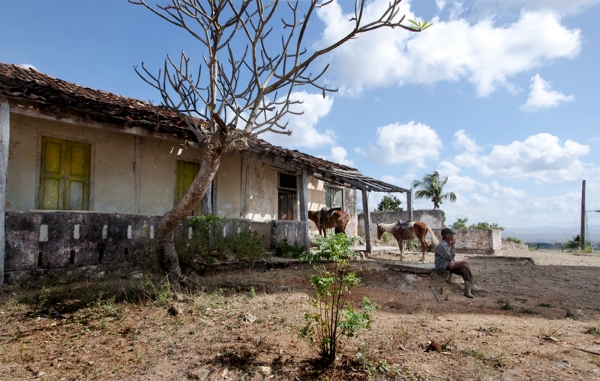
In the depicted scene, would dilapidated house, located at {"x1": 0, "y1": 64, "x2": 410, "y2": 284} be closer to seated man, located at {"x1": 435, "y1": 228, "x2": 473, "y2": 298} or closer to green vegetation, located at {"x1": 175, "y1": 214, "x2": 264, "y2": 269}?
green vegetation, located at {"x1": 175, "y1": 214, "x2": 264, "y2": 269}

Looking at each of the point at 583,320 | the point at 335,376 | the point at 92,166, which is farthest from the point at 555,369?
the point at 92,166

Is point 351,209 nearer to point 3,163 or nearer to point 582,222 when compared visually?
point 3,163

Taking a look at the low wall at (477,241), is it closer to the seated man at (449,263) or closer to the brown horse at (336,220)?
A: the brown horse at (336,220)

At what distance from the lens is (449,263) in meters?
6.60

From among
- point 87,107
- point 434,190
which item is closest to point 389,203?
point 434,190

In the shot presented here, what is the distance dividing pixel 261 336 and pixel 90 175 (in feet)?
18.5

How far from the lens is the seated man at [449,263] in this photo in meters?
6.50

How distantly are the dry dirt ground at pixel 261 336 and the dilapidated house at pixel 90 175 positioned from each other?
2.68 ft

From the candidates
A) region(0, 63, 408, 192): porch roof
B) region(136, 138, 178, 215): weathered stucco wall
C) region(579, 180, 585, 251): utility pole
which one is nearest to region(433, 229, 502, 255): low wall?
region(579, 180, 585, 251): utility pole

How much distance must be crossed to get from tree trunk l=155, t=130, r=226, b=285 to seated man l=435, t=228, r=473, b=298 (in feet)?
13.7

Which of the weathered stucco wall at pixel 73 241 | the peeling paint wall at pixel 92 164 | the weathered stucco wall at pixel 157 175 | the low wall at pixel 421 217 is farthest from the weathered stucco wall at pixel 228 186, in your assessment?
the low wall at pixel 421 217

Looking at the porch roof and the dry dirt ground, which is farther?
the porch roof

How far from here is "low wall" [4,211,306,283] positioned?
219 inches

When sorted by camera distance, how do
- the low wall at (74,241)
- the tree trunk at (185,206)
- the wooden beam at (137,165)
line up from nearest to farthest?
the tree trunk at (185,206) < the low wall at (74,241) < the wooden beam at (137,165)
